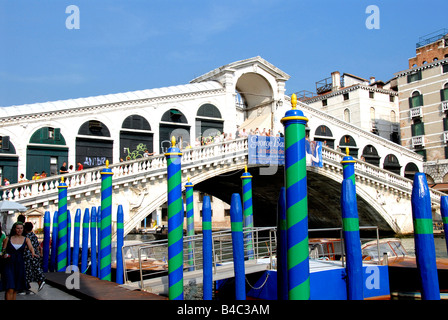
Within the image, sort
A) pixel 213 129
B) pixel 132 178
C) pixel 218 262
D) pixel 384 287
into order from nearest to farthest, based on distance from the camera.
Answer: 1. pixel 384 287
2. pixel 218 262
3. pixel 132 178
4. pixel 213 129

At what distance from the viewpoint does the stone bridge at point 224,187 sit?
12.7m

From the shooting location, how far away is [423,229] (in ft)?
11.9

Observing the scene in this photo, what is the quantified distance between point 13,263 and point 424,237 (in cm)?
476

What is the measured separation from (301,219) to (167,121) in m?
15.1

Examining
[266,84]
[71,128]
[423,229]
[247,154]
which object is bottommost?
[423,229]

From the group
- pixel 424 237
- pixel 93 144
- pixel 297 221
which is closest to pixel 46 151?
pixel 93 144

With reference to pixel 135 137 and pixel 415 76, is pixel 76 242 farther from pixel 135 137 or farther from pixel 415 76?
pixel 415 76

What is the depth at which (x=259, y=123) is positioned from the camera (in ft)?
70.7

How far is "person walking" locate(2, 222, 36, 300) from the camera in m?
5.21

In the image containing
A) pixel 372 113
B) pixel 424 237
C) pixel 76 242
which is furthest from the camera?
pixel 372 113

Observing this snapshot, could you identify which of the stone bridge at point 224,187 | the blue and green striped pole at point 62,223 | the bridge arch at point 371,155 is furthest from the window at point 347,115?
the blue and green striped pole at point 62,223

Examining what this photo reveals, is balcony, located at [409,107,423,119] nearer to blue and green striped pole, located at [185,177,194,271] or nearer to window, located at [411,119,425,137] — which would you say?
window, located at [411,119,425,137]

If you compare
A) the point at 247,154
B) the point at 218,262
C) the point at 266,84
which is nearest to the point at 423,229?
the point at 218,262
